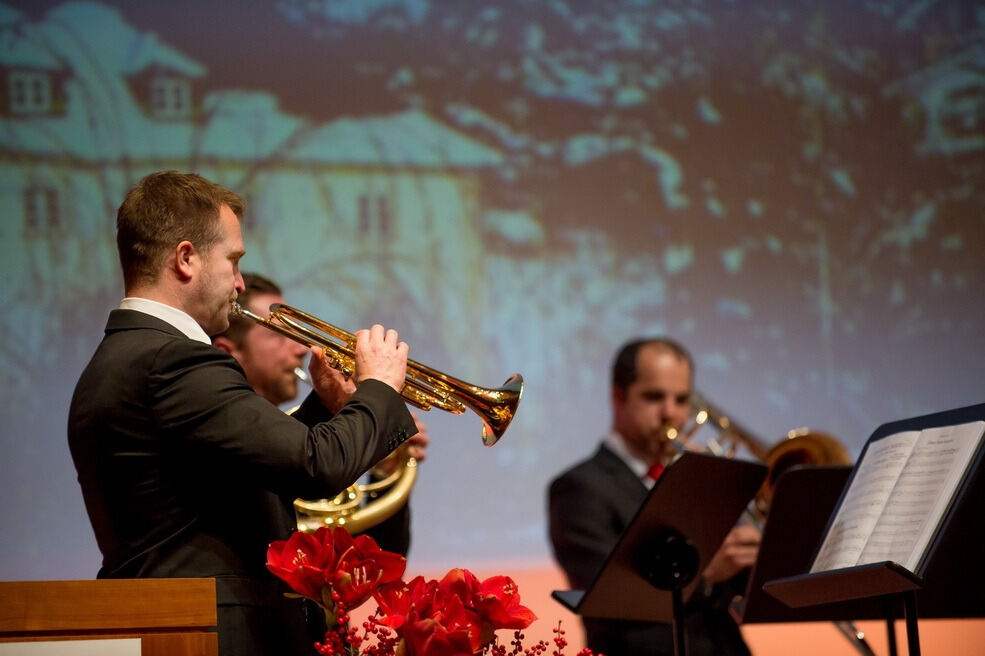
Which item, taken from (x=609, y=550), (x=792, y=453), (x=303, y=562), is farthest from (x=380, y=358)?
(x=792, y=453)

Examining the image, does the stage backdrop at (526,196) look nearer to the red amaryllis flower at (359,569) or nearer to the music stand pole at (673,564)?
the music stand pole at (673,564)

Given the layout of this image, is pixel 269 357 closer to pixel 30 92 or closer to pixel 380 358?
pixel 380 358

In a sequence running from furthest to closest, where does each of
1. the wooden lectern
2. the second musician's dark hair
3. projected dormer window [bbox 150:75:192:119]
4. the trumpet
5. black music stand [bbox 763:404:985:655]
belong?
1. projected dormer window [bbox 150:75:192:119]
2. the second musician's dark hair
3. the trumpet
4. black music stand [bbox 763:404:985:655]
5. the wooden lectern

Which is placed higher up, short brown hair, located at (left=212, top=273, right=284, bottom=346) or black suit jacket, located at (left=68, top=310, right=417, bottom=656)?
short brown hair, located at (left=212, top=273, right=284, bottom=346)

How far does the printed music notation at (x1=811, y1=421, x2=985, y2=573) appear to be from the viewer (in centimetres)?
236

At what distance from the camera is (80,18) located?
4.87m

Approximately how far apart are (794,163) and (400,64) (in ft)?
6.13

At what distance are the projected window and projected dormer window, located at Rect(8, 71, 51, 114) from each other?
0.32m

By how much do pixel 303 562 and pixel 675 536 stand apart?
5.01ft

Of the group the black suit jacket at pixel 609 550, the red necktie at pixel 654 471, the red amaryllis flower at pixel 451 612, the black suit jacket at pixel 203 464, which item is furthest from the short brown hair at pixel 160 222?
the red necktie at pixel 654 471

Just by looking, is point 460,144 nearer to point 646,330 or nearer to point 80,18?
point 646,330

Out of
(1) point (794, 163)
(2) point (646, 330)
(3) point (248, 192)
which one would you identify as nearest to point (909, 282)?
(1) point (794, 163)

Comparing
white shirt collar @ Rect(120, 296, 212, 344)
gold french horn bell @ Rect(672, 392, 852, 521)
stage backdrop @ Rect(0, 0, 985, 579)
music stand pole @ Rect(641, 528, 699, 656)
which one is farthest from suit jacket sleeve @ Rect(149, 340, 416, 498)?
stage backdrop @ Rect(0, 0, 985, 579)

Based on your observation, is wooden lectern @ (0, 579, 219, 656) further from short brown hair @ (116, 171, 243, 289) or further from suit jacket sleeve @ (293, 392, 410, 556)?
suit jacket sleeve @ (293, 392, 410, 556)
